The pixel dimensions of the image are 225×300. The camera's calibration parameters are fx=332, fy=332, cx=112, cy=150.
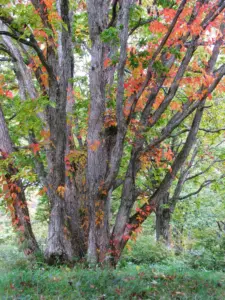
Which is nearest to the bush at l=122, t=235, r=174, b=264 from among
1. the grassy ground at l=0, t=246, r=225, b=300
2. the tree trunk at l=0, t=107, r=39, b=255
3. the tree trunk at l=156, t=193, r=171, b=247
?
the tree trunk at l=156, t=193, r=171, b=247

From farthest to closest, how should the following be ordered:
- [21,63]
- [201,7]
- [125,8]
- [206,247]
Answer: [206,247] < [21,63] < [201,7] < [125,8]

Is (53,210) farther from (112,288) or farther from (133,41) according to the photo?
(133,41)

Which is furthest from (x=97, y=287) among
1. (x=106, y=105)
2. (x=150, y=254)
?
(x=150, y=254)

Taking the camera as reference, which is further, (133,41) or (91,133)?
(133,41)

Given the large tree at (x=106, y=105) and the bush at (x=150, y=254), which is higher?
the large tree at (x=106, y=105)

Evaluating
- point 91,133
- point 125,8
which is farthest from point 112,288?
point 125,8

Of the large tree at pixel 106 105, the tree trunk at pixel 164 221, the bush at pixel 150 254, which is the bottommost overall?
the bush at pixel 150 254

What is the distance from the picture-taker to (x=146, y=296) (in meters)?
4.80

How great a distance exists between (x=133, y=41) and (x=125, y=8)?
453 centimetres

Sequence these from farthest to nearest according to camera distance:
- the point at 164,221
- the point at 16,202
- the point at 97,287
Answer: the point at 164,221, the point at 16,202, the point at 97,287

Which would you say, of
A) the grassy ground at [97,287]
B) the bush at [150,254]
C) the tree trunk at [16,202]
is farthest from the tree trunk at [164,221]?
the grassy ground at [97,287]

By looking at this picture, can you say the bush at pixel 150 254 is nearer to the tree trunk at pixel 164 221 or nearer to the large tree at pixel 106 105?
the tree trunk at pixel 164 221

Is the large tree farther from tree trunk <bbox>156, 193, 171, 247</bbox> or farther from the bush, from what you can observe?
tree trunk <bbox>156, 193, 171, 247</bbox>

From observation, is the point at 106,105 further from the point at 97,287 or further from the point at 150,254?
the point at 150,254
